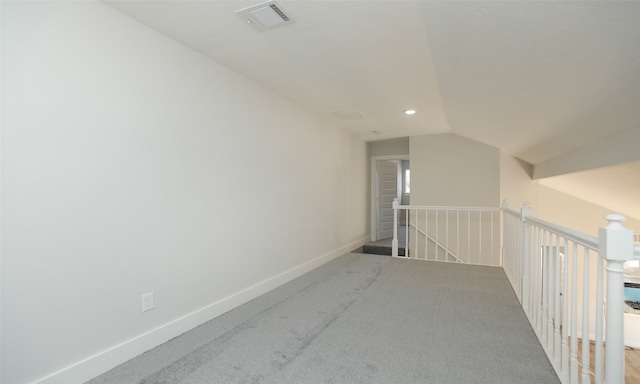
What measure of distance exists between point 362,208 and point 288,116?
3012mm

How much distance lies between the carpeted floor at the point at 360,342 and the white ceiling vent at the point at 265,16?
7.09 feet

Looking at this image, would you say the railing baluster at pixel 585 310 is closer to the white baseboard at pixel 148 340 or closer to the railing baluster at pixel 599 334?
the railing baluster at pixel 599 334

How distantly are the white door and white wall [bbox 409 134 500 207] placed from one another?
99 centimetres

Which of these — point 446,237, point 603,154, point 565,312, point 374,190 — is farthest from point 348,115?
point 565,312

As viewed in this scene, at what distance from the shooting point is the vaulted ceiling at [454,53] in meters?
1.67

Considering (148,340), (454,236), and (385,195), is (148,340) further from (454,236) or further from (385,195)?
(385,195)

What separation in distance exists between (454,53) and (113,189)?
2.52 metres

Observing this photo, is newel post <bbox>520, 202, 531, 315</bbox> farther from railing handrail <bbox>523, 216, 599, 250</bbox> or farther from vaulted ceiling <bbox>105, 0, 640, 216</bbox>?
vaulted ceiling <bbox>105, 0, 640, 216</bbox>

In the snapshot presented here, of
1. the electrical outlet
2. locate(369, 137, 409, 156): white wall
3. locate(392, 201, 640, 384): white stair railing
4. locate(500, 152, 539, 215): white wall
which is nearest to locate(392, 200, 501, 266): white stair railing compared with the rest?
locate(500, 152, 539, 215): white wall

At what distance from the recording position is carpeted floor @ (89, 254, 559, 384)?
1.77 metres

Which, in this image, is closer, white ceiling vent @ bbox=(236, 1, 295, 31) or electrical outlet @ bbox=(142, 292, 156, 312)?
white ceiling vent @ bbox=(236, 1, 295, 31)

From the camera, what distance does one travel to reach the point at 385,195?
274 inches

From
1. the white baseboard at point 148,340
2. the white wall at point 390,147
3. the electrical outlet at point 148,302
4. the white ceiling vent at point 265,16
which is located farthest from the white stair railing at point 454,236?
the electrical outlet at point 148,302

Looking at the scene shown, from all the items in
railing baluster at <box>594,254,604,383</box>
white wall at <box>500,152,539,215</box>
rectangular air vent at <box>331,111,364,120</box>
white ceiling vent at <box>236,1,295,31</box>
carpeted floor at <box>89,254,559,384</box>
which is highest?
white ceiling vent at <box>236,1,295,31</box>
